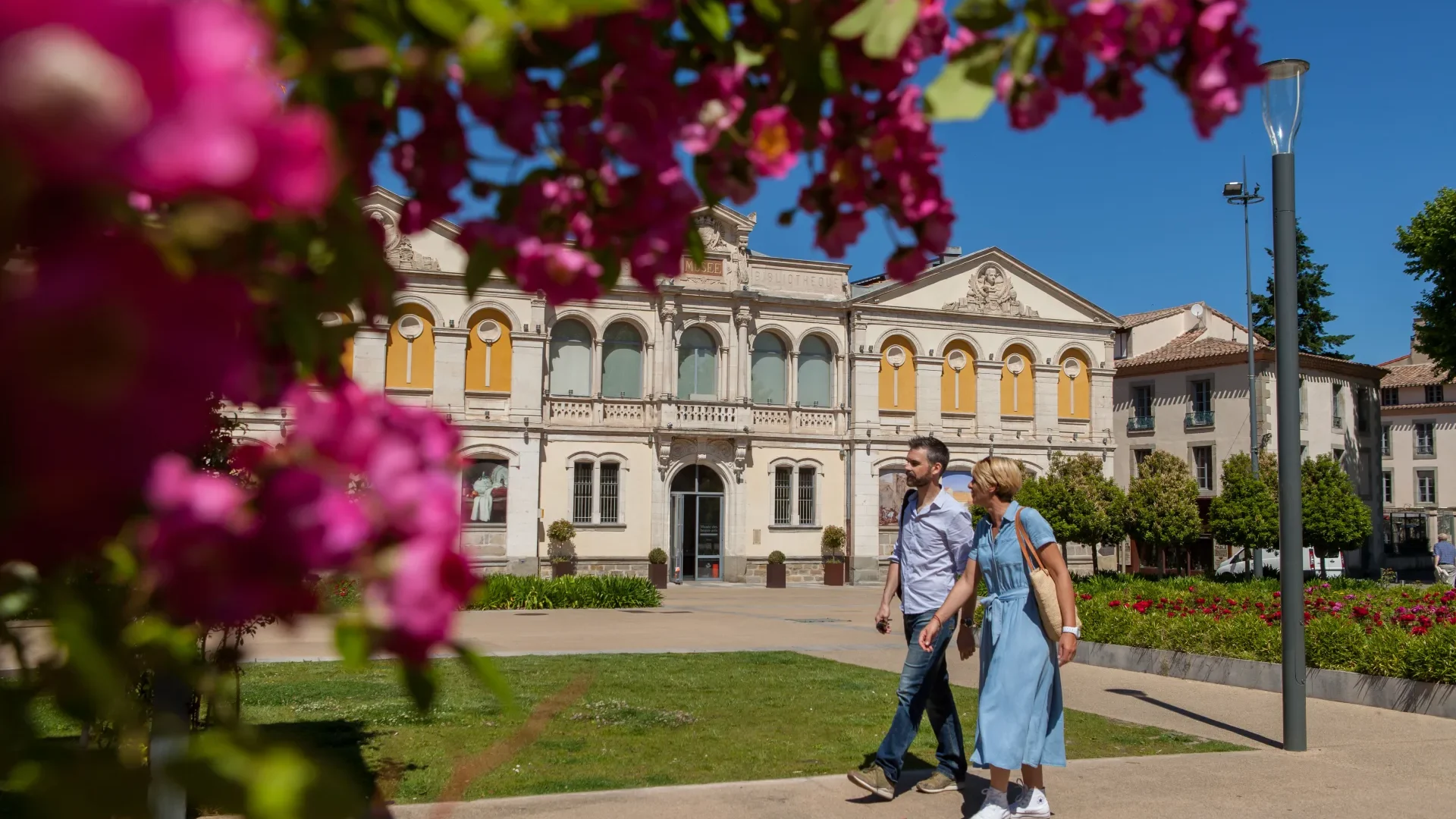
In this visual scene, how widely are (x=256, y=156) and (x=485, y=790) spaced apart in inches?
239

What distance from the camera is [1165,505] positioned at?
2688 centimetres

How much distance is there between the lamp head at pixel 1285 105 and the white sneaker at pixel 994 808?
18.4ft

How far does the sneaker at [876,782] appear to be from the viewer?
6.40 metres

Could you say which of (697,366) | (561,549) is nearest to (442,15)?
(561,549)

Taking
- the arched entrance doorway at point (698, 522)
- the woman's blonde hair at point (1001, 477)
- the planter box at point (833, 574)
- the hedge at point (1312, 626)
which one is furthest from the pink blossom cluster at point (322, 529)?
the planter box at point (833, 574)

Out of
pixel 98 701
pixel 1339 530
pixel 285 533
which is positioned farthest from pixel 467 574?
pixel 1339 530

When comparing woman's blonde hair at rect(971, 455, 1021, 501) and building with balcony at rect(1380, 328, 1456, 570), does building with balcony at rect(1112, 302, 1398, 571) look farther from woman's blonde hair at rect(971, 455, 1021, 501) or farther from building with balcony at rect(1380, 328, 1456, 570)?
woman's blonde hair at rect(971, 455, 1021, 501)

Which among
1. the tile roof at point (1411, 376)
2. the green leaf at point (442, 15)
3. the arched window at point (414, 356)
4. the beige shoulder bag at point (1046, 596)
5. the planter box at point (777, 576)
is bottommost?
the planter box at point (777, 576)

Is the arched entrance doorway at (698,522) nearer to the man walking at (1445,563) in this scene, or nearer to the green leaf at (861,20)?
the man walking at (1445,563)

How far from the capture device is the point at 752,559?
34719mm

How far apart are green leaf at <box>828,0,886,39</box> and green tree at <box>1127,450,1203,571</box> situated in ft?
90.3

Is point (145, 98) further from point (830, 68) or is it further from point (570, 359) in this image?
point (570, 359)

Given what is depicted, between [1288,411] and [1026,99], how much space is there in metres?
7.96

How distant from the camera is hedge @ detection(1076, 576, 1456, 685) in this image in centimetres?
1016
